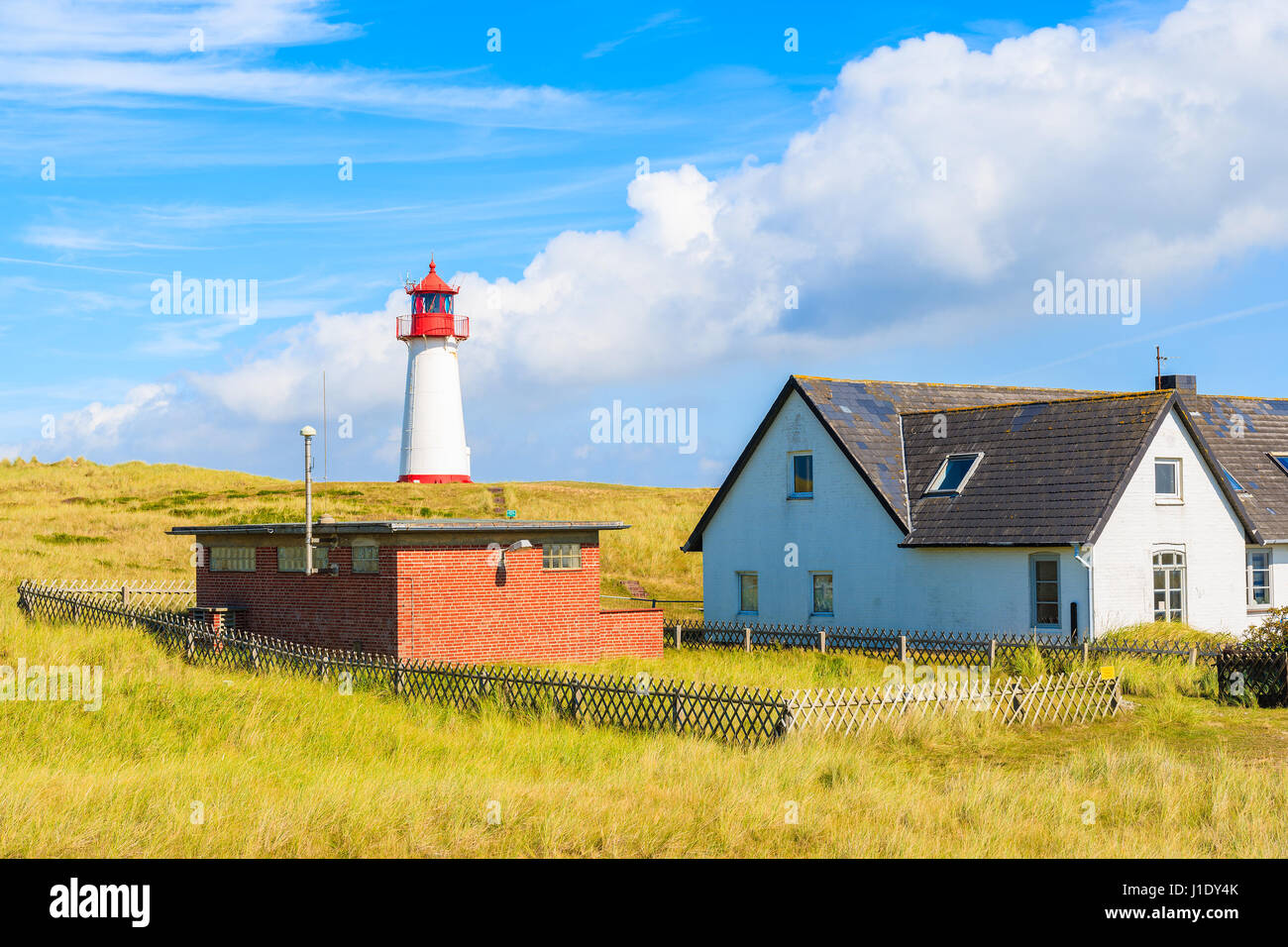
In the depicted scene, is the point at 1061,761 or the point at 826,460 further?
the point at 826,460

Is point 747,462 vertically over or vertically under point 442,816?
over

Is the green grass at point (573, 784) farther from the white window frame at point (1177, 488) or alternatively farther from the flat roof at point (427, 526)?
the white window frame at point (1177, 488)

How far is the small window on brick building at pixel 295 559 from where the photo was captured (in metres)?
26.3

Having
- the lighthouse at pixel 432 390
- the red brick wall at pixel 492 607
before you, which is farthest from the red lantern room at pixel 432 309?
the red brick wall at pixel 492 607

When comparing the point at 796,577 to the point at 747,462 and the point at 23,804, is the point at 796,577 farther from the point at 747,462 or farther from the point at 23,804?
the point at 23,804

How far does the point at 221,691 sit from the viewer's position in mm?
17062

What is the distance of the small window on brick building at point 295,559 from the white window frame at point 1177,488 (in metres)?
18.8

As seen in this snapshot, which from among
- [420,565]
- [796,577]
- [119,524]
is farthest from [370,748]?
[119,524]

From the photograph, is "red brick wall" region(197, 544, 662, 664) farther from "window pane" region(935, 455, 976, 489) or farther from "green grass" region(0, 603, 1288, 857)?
"window pane" region(935, 455, 976, 489)

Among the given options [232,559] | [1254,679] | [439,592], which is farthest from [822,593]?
[232,559]

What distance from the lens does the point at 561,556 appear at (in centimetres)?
2656

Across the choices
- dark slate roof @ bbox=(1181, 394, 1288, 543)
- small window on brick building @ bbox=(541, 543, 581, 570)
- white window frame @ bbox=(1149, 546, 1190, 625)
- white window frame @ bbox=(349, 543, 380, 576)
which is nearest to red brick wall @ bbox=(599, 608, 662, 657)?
small window on brick building @ bbox=(541, 543, 581, 570)

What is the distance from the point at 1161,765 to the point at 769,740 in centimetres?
464

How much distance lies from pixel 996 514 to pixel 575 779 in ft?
55.6
